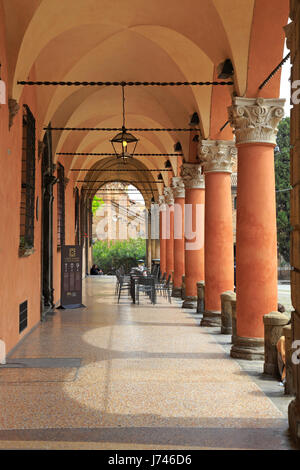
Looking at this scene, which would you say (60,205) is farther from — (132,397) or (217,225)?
(132,397)

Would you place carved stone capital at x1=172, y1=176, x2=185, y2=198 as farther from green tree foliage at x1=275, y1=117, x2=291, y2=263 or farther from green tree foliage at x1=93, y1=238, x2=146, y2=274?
green tree foliage at x1=93, y1=238, x2=146, y2=274

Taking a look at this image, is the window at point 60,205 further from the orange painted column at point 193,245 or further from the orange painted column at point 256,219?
the orange painted column at point 256,219

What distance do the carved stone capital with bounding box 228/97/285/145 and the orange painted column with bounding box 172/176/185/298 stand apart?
929cm

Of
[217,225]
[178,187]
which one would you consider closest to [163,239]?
[178,187]

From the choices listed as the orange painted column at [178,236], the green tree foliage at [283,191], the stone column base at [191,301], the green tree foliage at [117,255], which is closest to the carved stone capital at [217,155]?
the stone column base at [191,301]

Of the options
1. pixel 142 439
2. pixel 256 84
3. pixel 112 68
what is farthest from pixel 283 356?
pixel 112 68

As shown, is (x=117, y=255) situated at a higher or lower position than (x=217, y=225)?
lower

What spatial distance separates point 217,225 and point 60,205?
6789 millimetres

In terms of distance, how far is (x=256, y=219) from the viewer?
266 inches

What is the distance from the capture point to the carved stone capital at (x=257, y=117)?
677cm

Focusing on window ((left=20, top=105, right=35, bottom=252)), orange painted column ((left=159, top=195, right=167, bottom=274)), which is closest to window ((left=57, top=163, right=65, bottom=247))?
window ((left=20, top=105, right=35, bottom=252))

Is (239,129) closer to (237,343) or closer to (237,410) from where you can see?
(237,343)

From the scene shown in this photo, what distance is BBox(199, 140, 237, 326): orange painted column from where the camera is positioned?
30.7ft

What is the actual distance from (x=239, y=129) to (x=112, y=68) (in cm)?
516
